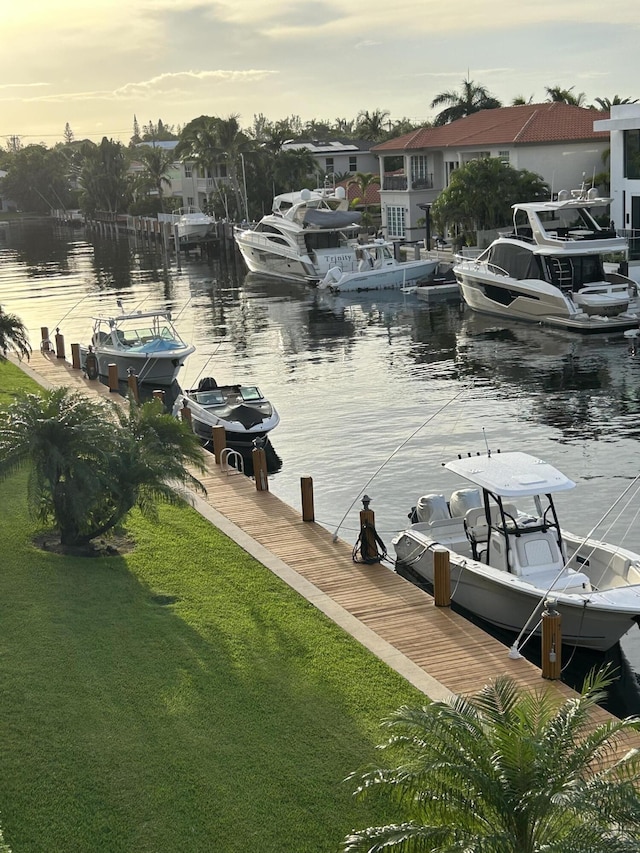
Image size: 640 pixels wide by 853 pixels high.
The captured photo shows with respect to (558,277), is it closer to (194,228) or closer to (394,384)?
(394,384)

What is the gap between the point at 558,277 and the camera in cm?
4619

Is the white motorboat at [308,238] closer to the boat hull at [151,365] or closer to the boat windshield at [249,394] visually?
the boat hull at [151,365]

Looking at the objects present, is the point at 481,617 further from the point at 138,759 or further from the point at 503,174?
the point at 503,174

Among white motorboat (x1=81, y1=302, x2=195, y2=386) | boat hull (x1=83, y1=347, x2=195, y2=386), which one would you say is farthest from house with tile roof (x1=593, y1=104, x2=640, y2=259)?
boat hull (x1=83, y1=347, x2=195, y2=386)

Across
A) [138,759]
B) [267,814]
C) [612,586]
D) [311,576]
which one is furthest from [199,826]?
[612,586]

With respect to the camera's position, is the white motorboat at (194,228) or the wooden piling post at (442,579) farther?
the white motorboat at (194,228)

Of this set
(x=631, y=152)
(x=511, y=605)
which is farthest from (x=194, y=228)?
(x=511, y=605)

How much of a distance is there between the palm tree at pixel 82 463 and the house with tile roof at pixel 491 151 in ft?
149

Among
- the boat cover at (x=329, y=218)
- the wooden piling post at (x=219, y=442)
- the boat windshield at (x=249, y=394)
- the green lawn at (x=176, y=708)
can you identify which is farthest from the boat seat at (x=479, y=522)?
the boat cover at (x=329, y=218)

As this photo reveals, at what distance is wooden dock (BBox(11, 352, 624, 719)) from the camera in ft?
45.2

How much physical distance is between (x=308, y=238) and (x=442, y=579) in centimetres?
5001

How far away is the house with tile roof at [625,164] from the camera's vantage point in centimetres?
5538

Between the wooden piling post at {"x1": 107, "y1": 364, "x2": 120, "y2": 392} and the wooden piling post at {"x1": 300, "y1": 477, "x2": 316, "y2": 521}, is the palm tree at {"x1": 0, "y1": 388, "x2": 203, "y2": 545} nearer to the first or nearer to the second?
the wooden piling post at {"x1": 300, "y1": 477, "x2": 316, "y2": 521}

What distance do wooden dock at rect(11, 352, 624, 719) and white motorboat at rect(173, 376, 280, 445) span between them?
200 inches
